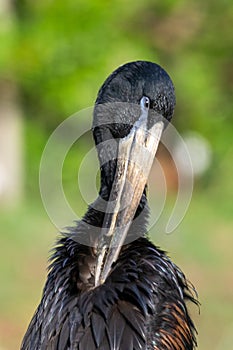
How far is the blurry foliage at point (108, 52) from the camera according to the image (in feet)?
46.3

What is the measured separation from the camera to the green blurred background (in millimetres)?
11180

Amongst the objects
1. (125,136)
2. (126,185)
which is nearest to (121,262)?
(126,185)

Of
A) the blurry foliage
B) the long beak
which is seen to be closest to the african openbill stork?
the long beak

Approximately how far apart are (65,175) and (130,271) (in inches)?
411

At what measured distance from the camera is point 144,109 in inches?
192

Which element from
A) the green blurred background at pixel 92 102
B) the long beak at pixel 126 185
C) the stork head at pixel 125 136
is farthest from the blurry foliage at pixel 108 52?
A: the long beak at pixel 126 185

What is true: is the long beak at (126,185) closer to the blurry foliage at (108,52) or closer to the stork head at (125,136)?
the stork head at (125,136)

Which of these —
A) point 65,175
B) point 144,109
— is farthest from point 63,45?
point 144,109

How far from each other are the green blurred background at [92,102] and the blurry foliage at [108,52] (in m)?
0.02

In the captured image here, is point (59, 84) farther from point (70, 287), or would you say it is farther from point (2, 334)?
point (70, 287)

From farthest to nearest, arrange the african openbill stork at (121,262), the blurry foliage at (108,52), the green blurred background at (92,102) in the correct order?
the blurry foliage at (108,52) → the green blurred background at (92,102) → the african openbill stork at (121,262)

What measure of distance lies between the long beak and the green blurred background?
4.81 m

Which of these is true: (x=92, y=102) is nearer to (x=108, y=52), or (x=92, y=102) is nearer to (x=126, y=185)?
(x=108, y=52)

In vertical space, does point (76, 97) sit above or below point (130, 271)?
above
